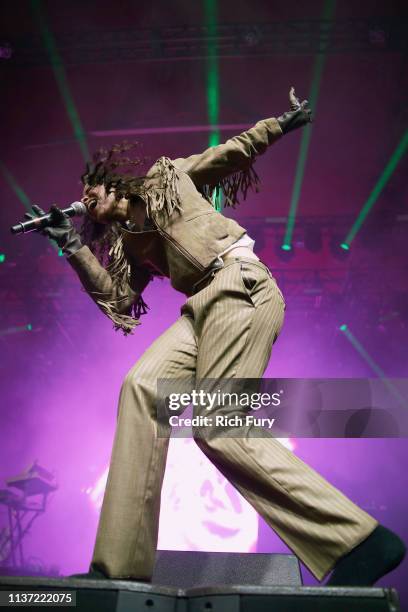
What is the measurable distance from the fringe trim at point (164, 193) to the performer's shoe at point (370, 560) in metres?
1.13

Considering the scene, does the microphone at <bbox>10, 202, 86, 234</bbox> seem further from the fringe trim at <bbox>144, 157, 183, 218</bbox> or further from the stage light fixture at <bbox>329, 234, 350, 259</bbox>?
the stage light fixture at <bbox>329, 234, 350, 259</bbox>

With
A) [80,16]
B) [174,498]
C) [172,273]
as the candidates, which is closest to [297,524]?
[172,273]

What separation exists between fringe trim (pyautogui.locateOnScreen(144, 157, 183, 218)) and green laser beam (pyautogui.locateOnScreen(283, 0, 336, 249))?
3710 millimetres

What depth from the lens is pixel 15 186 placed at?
6324mm

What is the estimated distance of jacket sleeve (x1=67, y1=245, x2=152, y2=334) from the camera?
6.69 ft

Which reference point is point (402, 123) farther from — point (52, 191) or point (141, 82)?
point (52, 191)

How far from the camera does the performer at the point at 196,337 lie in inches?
53.7

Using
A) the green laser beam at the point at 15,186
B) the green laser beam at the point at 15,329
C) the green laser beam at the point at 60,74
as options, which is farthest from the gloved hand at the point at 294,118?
the green laser beam at the point at 15,329

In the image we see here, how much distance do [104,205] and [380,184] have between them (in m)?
4.97

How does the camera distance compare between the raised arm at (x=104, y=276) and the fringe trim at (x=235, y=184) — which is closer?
the raised arm at (x=104, y=276)

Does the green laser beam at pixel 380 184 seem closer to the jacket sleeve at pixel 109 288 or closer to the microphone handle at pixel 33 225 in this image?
the jacket sleeve at pixel 109 288

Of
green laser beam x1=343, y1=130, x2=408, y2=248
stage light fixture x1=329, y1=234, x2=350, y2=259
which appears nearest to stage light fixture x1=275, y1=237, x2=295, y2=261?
stage light fixture x1=329, y1=234, x2=350, y2=259

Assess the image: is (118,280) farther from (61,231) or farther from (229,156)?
(229,156)


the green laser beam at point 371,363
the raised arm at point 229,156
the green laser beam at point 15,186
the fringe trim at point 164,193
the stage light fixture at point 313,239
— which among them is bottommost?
the green laser beam at point 371,363
